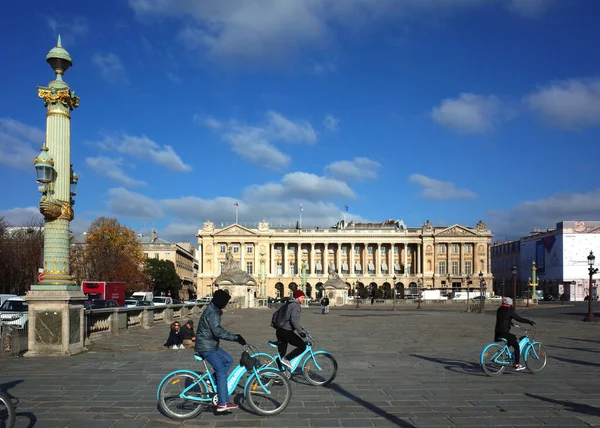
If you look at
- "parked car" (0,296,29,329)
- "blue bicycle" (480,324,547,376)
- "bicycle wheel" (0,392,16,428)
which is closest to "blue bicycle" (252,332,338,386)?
"blue bicycle" (480,324,547,376)

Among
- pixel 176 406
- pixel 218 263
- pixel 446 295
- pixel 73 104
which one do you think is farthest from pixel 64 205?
pixel 218 263

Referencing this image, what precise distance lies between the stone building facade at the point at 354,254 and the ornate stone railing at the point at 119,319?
104 metres

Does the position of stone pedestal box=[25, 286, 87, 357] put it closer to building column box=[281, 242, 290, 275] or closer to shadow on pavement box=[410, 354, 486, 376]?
shadow on pavement box=[410, 354, 486, 376]

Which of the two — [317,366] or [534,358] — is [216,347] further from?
[534,358]

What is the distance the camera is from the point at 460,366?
14242 millimetres

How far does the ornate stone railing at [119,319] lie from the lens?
19594mm

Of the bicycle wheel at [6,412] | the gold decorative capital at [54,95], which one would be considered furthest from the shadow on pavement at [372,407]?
the gold decorative capital at [54,95]

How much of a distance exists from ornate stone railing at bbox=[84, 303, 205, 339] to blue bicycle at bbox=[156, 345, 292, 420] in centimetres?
962

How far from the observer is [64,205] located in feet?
53.6

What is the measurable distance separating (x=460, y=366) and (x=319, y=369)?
4496mm

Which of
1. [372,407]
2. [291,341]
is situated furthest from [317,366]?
[372,407]

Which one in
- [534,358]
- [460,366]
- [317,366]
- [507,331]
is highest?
[507,331]

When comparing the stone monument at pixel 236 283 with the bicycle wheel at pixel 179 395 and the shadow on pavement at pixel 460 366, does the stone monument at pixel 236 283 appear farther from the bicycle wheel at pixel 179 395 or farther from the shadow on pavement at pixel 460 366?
the bicycle wheel at pixel 179 395

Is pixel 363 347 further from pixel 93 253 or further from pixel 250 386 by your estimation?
pixel 93 253
